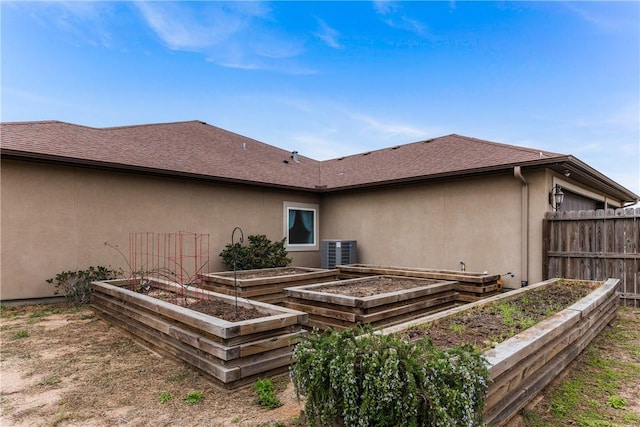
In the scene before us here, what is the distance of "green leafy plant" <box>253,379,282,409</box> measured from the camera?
9.05 feet

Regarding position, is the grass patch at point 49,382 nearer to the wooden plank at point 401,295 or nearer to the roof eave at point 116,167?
the wooden plank at point 401,295

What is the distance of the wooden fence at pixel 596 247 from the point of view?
6.16 metres

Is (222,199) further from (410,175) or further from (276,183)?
(410,175)

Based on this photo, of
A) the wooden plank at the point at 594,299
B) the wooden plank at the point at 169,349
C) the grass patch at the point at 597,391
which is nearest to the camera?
the grass patch at the point at 597,391

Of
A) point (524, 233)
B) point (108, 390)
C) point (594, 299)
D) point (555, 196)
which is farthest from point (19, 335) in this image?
point (555, 196)

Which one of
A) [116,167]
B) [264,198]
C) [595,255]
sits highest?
[116,167]

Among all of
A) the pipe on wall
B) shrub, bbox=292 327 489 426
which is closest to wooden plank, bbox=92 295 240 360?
shrub, bbox=292 327 489 426

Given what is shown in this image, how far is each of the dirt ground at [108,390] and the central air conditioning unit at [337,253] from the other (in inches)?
227

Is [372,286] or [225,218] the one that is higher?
[225,218]

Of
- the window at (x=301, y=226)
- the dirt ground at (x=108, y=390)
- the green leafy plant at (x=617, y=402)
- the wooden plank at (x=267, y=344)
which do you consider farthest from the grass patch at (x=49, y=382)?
the window at (x=301, y=226)

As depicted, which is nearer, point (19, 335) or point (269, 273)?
point (19, 335)

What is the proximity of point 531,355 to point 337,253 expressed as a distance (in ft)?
22.8

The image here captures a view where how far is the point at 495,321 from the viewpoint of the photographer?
3.47m

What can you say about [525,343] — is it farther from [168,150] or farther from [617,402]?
[168,150]
